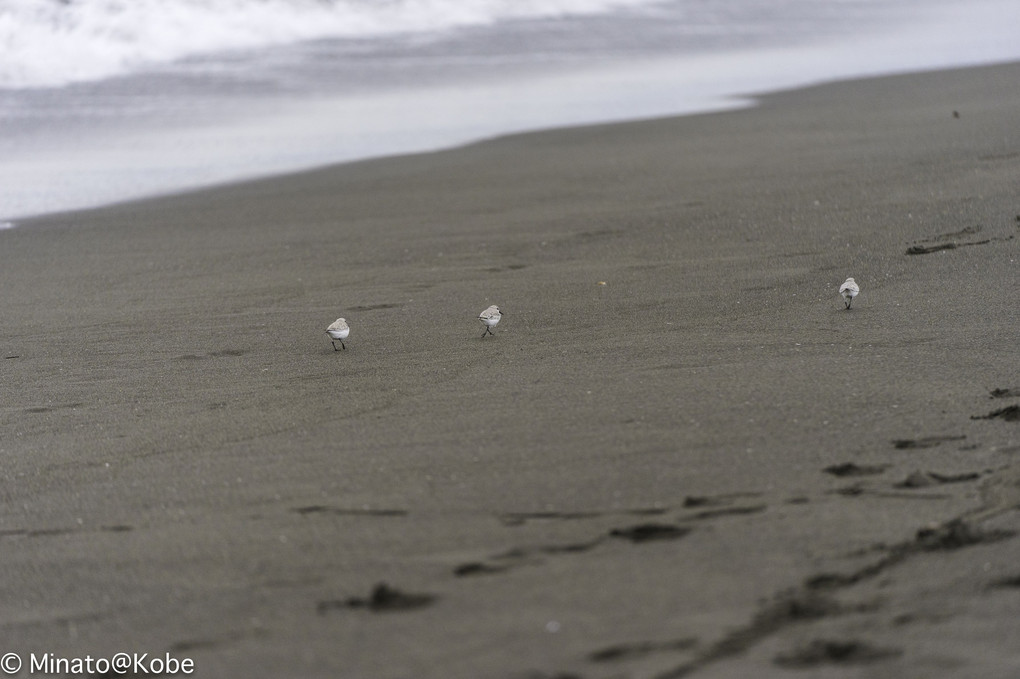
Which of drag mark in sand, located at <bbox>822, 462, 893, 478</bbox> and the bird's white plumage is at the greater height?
the bird's white plumage

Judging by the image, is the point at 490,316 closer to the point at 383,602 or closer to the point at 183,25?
the point at 383,602

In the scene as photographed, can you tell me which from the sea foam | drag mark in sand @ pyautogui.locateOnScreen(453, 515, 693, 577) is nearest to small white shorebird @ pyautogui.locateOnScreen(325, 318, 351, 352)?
drag mark in sand @ pyautogui.locateOnScreen(453, 515, 693, 577)

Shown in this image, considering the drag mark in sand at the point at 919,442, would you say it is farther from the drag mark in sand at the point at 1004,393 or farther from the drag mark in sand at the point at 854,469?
the drag mark in sand at the point at 1004,393

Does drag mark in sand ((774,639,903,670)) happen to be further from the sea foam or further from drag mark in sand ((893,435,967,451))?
the sea foam

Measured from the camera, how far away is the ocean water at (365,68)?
1302 cm

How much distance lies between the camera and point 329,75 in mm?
19094

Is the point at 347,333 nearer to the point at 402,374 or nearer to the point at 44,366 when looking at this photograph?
the point at 402,374

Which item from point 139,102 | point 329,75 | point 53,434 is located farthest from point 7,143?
point 53,434

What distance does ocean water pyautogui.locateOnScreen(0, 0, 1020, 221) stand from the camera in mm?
13016

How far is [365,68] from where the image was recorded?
64.8 feet

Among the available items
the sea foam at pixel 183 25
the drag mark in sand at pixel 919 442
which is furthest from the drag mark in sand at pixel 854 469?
the sea foam at pixel 183 25

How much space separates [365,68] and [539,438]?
52.9 ft

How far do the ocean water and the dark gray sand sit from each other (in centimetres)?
387

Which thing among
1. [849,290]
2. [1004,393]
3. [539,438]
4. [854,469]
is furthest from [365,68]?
[854,469]
